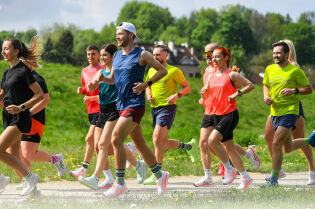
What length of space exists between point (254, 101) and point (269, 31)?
101 metres

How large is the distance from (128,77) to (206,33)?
9833 cm

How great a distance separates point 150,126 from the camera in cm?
2020

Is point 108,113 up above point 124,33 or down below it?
below

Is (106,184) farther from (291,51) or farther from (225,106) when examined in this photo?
(291,51)

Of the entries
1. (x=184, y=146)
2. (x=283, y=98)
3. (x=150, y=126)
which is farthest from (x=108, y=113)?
(x=150, y=126)

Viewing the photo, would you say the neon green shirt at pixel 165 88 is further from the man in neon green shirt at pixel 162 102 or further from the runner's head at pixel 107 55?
the runner's head at pixel 107 55

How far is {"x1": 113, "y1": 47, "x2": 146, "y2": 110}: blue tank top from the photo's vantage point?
6.75 meters

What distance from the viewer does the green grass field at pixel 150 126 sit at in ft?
33.2

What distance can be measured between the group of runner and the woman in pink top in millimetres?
15

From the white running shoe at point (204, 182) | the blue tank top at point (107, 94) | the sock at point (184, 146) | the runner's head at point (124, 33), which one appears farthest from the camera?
the sock at point (184, 146)

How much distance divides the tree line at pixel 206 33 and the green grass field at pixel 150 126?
4635 centimetres

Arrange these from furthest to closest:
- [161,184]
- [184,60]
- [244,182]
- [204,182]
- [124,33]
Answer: [184,60]
[204,182]
[244,182]
[161,184]
[124,33]

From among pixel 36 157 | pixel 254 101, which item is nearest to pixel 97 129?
pixel 36 157

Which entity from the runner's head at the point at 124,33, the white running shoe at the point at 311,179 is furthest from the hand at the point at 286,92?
the runner's head at the point at 124,33
